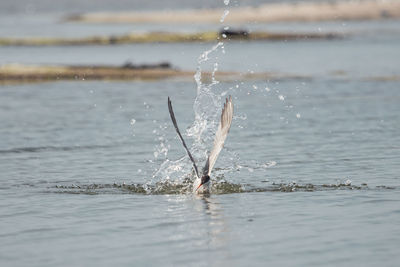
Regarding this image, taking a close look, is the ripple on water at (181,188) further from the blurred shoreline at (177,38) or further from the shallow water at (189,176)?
the blurred shoreline at (177,38)

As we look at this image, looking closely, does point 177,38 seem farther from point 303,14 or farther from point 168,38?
point 303,14

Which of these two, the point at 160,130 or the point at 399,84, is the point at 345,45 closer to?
the point at 399,84

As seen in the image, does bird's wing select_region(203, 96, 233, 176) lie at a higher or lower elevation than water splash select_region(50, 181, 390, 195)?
higher

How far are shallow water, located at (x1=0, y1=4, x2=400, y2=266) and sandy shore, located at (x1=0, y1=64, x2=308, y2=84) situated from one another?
133 inches

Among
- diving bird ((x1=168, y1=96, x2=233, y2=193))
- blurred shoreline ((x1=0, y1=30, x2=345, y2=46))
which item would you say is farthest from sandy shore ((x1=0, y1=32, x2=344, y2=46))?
diving bird ((x1=168, y1=96, x2=233, y2=193))

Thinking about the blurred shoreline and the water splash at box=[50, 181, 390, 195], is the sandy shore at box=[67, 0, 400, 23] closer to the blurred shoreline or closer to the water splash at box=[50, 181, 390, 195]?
the blurred shoreline

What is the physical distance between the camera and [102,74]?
47.5m

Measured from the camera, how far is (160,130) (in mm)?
28406

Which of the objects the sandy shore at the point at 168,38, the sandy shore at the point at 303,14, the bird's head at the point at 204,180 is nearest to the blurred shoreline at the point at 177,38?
the sandy shore at the point at 168,38

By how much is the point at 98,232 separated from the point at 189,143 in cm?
1092

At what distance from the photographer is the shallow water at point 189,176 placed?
13.8m

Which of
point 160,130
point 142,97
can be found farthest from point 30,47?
point 160,130

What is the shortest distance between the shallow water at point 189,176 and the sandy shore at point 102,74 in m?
3.37

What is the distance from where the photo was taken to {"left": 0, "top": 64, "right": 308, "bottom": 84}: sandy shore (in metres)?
45.2
